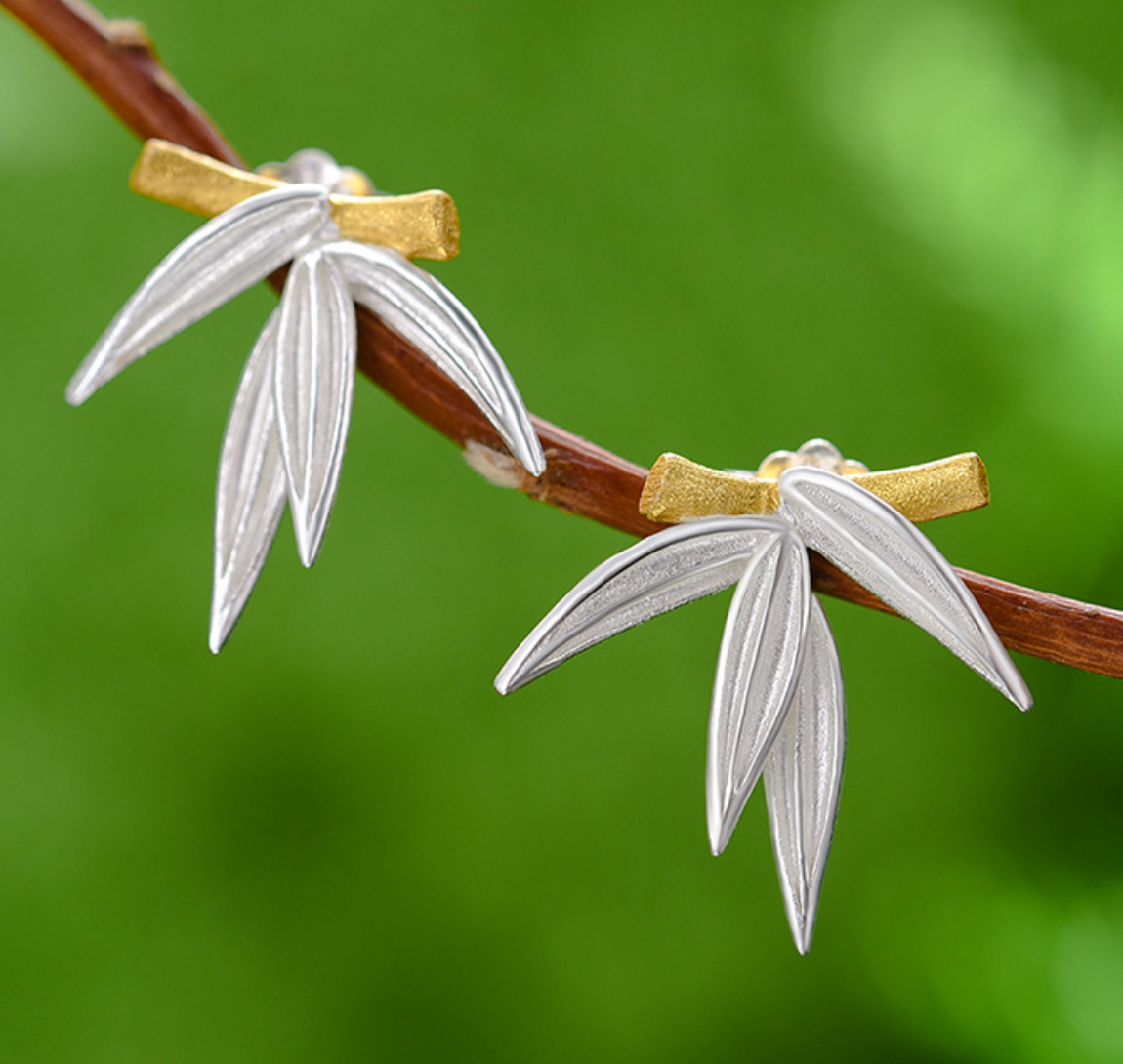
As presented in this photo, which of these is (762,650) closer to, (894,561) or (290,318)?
(894,561)

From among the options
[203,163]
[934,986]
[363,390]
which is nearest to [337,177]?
[203,163]

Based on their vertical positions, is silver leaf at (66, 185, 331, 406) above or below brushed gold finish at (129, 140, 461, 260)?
below

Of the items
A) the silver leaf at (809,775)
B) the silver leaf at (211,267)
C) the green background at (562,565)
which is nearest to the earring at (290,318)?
the silver leaf at (211,267)

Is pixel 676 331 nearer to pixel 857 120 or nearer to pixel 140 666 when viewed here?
pixel 857 120

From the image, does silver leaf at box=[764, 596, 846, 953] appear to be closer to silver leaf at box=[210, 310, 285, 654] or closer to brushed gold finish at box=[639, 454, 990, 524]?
brushed gold finish at box=[639, 454, 990, 524]

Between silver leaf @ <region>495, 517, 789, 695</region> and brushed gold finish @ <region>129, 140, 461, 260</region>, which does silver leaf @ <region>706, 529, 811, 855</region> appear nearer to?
silver leaf @ <region>495, 517, 789, 695</region>

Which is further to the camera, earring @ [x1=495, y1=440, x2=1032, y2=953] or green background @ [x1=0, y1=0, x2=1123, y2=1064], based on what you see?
green background @ [x1=0, y1=0, x2=1123, y2=1064]

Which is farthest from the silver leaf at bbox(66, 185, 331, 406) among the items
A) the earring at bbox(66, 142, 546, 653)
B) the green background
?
the green background

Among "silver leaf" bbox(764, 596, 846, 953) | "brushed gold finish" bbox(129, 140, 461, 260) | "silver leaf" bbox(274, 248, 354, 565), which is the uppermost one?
"brushed gold finish" bbox(129, 140, 461, 260)
